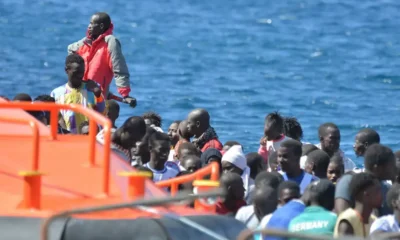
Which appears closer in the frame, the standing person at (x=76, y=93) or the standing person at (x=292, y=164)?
the standing person at (x=292, y=164)

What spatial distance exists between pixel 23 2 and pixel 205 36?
1794 centimetres

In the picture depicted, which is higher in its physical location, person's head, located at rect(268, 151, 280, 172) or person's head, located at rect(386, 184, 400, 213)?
person's head, located at rect(386, 184, 400, 213)

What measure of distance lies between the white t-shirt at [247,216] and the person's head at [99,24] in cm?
433

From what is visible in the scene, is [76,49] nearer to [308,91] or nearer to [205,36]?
[308,91]

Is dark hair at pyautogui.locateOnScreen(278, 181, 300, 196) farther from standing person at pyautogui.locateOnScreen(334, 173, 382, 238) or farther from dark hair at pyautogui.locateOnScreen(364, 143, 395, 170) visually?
dark hair at pyautogui.locateOnScreen(364, 143, 395, 170)

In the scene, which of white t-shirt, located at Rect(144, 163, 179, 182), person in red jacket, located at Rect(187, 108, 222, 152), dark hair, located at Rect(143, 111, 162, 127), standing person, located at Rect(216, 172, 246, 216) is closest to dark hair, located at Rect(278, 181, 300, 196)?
standing person, located at Rect(216, 172, 246, 216)

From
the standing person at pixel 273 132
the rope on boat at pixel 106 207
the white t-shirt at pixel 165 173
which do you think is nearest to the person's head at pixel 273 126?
the standing person at pixel 273 132

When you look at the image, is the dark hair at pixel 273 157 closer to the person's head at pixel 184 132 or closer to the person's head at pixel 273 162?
the person's head at pixel 273 162

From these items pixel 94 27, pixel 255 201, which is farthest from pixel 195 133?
pixel 255 201

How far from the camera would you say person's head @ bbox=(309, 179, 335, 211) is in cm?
939

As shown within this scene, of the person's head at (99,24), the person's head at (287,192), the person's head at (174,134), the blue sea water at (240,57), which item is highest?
the person's head at (99,24)

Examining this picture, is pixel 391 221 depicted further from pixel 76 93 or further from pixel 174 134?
pixel 174 134

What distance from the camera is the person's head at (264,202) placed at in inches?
390

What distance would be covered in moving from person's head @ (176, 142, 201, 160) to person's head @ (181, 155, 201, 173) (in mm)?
611
